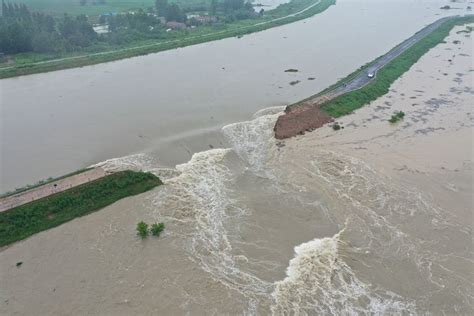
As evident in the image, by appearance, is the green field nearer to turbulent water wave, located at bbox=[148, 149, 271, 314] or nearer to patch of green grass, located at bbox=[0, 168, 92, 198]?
patch of green grass, located at bbox=[0, 168, 92, 198]

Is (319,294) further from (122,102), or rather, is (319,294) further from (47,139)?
(122,102)

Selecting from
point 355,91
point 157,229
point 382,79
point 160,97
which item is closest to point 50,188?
point 157,229

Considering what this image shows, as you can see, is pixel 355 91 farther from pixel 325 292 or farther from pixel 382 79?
pixel 325 292

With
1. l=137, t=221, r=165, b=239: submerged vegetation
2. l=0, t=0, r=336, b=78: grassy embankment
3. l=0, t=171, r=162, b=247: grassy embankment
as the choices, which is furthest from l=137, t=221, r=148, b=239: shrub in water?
l=0, t=0, r=336, b=78: grassy embankment

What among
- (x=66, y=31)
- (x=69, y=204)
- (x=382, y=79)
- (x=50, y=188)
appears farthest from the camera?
(x=66, y=31)

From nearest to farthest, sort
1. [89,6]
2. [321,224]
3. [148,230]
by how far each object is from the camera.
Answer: [148,230], [321,224], [89,6]
